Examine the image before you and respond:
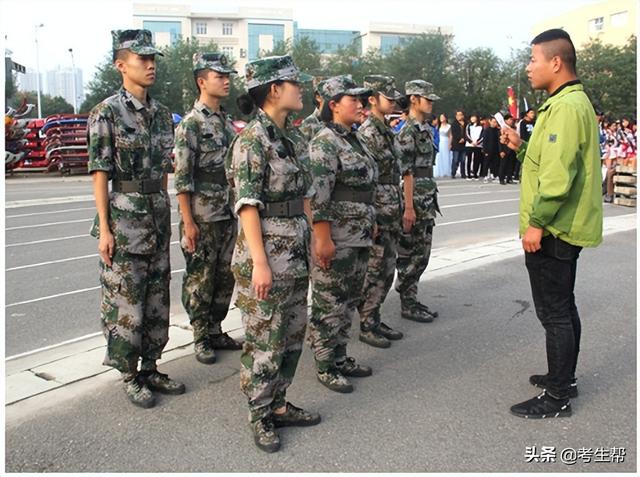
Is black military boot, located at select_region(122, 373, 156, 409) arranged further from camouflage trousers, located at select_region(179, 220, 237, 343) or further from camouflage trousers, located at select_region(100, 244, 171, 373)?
camouflage trousers, located at select_region(179, 220, 237, 343)

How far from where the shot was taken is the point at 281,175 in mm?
3240

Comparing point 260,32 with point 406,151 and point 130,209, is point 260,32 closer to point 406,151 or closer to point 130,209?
point 406,151

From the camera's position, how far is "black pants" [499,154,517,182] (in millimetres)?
17266

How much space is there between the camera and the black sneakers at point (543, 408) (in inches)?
141

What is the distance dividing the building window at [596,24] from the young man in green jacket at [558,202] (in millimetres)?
68545

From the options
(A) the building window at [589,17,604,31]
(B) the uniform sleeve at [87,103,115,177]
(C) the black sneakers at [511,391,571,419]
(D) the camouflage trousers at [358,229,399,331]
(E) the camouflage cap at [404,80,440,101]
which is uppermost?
(A) the building window at [589,17,604,31]

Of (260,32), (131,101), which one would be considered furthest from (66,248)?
(260,32)

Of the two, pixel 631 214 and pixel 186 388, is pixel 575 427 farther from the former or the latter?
pixel 631 214

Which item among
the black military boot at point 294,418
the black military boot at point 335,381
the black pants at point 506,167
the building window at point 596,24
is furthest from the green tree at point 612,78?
the black military boot at point 294,418

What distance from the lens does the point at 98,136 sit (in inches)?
145

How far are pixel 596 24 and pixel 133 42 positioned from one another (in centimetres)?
6991

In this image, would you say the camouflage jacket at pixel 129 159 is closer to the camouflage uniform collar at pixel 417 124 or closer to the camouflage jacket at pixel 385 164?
the camouflage jacket at pixel 385 164

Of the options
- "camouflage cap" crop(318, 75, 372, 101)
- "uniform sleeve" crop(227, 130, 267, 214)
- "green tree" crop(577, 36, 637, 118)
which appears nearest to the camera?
"uniform sleeve" crop(227, 130, 267, 214)

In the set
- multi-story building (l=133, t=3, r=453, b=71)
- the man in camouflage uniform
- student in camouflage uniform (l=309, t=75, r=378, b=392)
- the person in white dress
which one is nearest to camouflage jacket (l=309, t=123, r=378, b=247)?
student in camouflage uniform (l=309, t=75, r=378, b=392)
